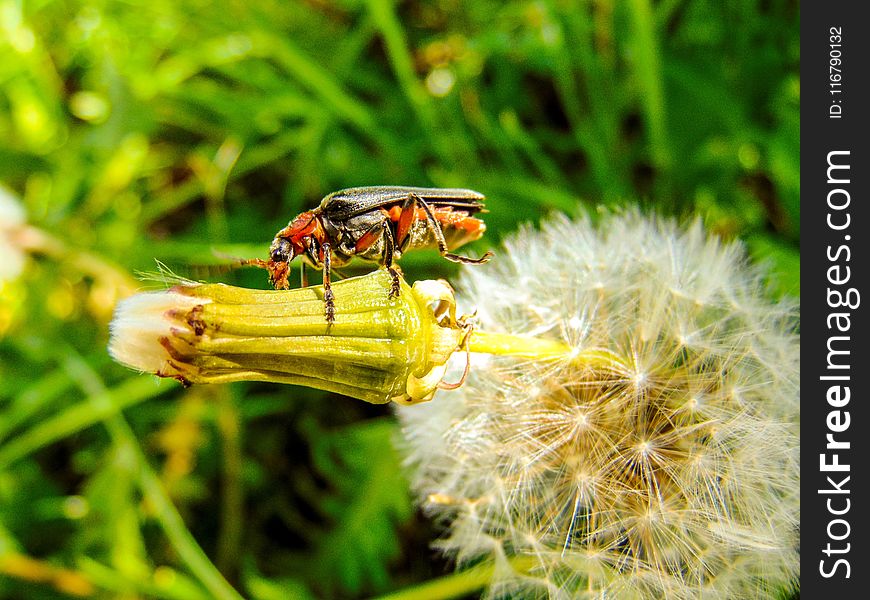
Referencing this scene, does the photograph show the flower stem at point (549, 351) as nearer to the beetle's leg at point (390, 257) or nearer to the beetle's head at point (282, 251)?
the beetle's leg at point (390, 257)

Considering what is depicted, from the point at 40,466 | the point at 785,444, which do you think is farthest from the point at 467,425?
the point at 40,466

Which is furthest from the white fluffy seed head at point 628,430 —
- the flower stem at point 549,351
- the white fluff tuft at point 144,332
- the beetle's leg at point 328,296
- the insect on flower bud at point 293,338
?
the white fluff tuft at point 144,332

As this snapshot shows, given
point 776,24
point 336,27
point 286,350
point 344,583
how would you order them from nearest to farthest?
point 286,350 → point 344,583 → point 776,24 → point 336,27

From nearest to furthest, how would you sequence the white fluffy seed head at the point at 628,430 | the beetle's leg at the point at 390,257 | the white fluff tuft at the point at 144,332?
the white fluff tuft at the point at 144,332, the beetle's leg at the point at 390,257, the white fluffy seed head at the point at 628,430

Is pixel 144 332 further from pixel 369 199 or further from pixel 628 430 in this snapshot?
pixel 628 430
